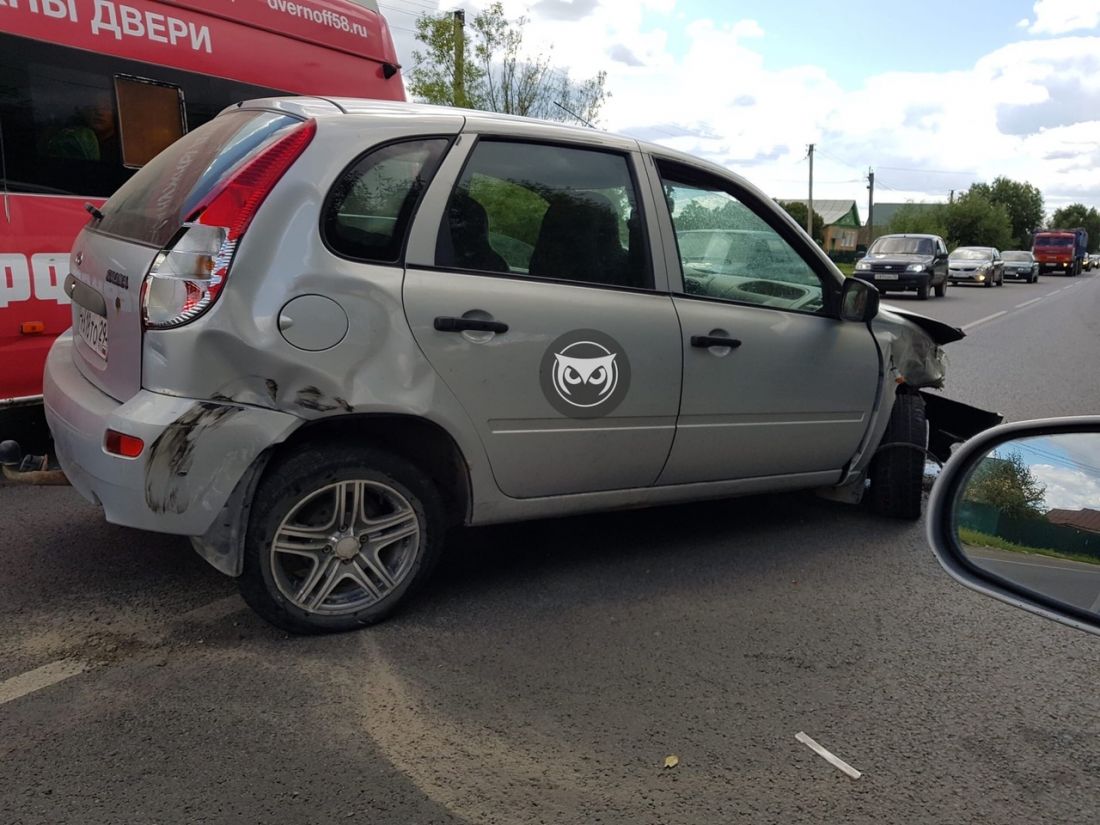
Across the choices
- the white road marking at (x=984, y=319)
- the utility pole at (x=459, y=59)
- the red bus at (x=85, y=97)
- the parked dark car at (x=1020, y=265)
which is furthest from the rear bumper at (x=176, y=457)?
the parked dark car at (x=1020, y=265)

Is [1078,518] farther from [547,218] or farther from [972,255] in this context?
[972,255]

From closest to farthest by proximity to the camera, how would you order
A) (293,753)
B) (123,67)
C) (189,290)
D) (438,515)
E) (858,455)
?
(293,753) < (189,290) < (438,515) < (858,455) < (123,67)

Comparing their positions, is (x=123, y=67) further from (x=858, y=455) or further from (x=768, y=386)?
(x=858, y=455)

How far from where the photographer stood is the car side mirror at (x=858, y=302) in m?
4.25

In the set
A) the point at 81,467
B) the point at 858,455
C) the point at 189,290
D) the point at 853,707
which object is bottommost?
the point at 853,707

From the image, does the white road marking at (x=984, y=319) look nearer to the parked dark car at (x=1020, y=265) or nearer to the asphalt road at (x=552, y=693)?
the asphalt road at (x=552, y=693)

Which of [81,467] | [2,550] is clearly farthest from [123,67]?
[81,467]

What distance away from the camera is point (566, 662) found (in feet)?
10.3

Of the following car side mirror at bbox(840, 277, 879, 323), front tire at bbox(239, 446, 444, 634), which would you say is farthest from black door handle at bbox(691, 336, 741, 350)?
front tire at bbox(239, 446, 444, 634)

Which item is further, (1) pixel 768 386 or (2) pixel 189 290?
(1) pixel 768 386

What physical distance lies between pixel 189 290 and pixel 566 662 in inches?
68.0

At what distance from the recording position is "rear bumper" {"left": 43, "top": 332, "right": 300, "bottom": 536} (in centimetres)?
289

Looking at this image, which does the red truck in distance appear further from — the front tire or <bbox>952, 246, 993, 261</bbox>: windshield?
the front tire

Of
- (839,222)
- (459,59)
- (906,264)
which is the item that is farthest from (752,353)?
(839,222)
